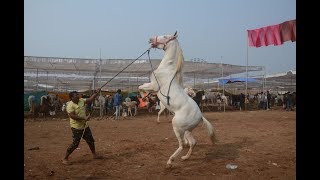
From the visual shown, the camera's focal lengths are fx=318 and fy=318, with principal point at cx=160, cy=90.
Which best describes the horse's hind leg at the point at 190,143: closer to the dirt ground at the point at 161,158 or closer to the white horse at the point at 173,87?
the white horse at the point at 173,87

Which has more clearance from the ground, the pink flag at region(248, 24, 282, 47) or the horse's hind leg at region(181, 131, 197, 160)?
the pink flag at region(248, 24, 282, 47)

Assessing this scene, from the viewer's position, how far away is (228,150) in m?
8.76

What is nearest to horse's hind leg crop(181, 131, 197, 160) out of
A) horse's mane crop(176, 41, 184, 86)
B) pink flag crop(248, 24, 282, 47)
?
horse's mane crop(176, 41, 184, 86)

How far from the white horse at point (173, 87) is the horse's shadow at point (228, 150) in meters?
0.77

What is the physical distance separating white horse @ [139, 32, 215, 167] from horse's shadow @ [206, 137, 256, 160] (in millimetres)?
774

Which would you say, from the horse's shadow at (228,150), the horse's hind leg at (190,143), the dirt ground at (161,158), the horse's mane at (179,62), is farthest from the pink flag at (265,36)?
the horse's hind leg at (190,143)

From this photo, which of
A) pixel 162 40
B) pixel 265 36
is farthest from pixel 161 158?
pixel 265 36

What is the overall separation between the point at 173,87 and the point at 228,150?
2.75m

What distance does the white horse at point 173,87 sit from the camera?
7.09 meters

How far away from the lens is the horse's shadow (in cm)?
803

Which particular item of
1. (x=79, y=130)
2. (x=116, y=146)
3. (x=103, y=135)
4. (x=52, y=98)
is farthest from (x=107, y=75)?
(x=79, y=130)

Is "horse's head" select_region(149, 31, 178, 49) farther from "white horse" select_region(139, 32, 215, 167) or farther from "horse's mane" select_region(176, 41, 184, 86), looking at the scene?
"horse's mane" select_region(176, 41, 184, 86)

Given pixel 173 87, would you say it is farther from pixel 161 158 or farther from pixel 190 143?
pixel 161 158
